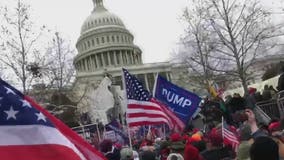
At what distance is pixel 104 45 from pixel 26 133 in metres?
95.3

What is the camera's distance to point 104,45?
322 feet

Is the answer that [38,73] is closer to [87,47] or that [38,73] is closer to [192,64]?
[192,64]

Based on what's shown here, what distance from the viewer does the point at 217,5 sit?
97.3 feet

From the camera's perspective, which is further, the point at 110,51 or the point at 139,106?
the point at 110,51

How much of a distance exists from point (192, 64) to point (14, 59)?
11.6 meters

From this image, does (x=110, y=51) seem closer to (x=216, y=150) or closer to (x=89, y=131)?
(x=89, y=131)

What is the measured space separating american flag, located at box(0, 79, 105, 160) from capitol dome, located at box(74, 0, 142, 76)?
89.3m

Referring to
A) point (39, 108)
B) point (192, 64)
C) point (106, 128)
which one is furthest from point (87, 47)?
point (39, 108)

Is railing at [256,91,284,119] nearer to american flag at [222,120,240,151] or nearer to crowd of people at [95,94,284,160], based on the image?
american flag at [222,120,240,151]

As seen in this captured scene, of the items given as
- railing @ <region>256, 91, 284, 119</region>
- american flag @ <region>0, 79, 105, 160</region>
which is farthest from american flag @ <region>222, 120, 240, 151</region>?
american flag @ <region>0, 79, 105, 160</region>

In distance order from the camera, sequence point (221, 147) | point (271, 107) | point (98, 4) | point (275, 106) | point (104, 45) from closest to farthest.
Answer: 1. point (221, 147)
2. point (275, 106)
3. point (271, 107)
4. point (104, 45)
5. point (98, 4)

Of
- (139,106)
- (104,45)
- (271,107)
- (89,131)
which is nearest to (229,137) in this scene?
(139,106)

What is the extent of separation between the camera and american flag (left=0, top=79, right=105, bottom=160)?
9.95 feet

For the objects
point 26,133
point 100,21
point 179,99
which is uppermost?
point 100,21
